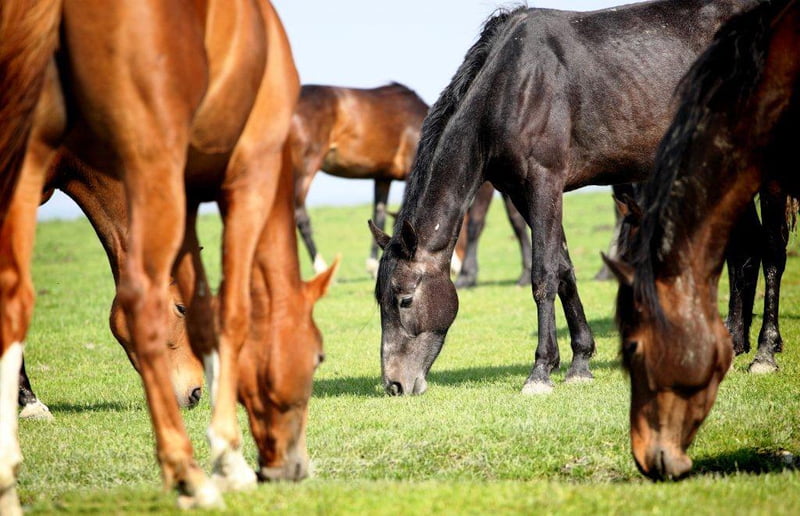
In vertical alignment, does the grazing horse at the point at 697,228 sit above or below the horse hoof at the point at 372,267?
above

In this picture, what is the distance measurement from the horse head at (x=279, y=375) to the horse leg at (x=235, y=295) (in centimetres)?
25

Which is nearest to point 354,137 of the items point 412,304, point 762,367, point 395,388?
point 412,304

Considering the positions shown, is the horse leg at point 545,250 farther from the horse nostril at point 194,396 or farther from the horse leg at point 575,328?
the horse nostril at point 194,396

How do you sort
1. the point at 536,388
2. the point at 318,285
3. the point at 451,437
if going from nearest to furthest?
the point at 318,285 < the point at 451,437 < the point at 536,388

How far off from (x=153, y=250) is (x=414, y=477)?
241 cm

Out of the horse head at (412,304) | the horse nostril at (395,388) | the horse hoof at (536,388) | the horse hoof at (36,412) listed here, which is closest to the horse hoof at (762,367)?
the horse hoof at (536,388)

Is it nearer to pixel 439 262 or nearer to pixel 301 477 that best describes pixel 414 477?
pixel 301 477

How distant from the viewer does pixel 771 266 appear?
8.19 m

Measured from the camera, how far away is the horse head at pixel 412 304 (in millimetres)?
7672

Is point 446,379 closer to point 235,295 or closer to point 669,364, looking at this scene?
point 669,364

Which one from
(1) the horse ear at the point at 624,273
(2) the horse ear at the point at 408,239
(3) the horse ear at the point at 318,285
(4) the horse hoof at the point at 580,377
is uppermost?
(1) the horse ear at the point at 624,273

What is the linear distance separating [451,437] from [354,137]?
1328cm

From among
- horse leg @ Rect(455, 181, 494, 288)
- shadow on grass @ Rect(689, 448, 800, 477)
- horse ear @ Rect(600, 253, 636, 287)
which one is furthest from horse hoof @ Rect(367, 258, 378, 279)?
horse ear @ Rect(600, 253, 636, 287)

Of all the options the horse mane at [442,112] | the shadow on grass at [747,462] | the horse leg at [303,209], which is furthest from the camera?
the horse leg at [303,209]
